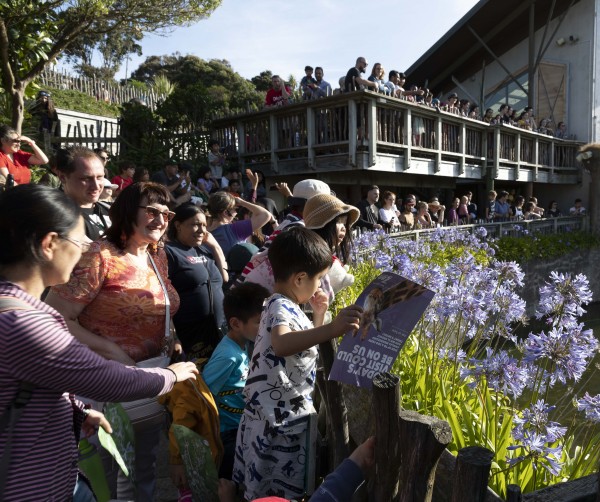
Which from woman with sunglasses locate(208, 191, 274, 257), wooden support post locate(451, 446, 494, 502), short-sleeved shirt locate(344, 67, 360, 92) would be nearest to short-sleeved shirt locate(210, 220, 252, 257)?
woman with sunglasses locate(208, 191, 274, 257)

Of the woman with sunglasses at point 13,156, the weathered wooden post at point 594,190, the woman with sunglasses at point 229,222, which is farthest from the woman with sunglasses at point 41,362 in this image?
the weathered wooden post at point 594,190

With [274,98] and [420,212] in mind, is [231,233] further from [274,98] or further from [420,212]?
[274,98]

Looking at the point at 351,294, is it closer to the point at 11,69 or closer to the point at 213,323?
the point at 213,323

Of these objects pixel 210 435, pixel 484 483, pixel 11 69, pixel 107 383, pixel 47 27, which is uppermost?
pixel 47 27

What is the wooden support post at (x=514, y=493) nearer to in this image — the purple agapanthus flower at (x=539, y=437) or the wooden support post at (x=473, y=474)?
the wooden support post at (x=473, y=474)

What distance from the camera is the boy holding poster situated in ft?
6.31

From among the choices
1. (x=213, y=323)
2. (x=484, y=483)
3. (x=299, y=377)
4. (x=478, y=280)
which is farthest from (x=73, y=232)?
(x=478, y=280)

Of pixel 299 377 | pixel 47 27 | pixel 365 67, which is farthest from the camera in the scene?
pixel 365 67

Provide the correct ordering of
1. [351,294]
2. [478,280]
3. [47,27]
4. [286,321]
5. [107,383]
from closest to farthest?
1. [107,383]
2. [286,321]
3. [478,280]
4. [351,294]
5. [47,27]

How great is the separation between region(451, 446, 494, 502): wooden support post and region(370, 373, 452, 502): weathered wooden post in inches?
3.3

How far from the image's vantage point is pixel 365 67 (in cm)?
1038

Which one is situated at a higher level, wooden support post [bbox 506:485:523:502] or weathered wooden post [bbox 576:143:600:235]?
weathered wooden post [bbox 576:143:600:235]

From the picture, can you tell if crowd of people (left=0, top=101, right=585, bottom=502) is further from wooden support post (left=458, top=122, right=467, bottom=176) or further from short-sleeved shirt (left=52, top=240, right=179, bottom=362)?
wooden support post (left=458, top=122, right=467, bottom=176)

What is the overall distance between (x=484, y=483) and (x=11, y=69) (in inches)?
383
